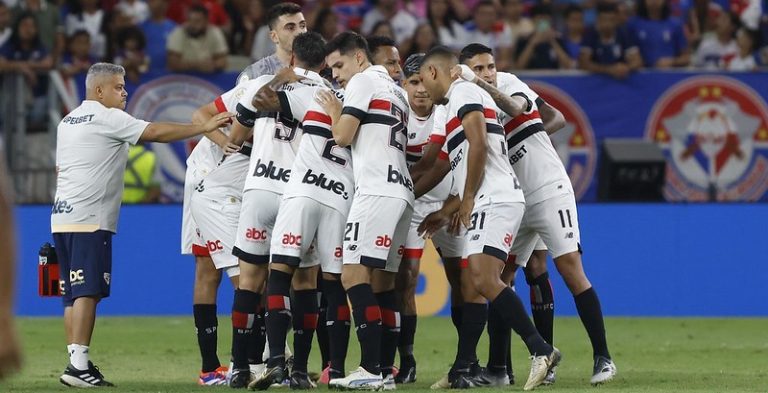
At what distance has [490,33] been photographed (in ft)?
60.4

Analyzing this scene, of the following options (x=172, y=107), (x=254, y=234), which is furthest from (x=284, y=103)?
(x=172, y=107)

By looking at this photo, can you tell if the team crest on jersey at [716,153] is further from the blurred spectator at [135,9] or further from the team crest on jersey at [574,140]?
the blurred spectator at [135,9]

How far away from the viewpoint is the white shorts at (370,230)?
863 centimetres

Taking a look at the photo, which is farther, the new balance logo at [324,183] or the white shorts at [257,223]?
the white shorts at [257,223]

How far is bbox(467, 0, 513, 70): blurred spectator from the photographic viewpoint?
60.0 ft

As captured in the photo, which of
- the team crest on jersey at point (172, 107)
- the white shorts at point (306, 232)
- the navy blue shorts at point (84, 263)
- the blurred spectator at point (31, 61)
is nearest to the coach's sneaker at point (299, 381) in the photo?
the white shorts at point (306, 232)

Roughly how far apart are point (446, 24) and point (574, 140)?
3203 millimetres

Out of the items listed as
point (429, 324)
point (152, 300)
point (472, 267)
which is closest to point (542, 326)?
point (472, 267)

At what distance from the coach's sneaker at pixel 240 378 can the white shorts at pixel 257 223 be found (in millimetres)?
762

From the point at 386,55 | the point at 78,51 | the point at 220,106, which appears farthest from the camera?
the point at 78,51

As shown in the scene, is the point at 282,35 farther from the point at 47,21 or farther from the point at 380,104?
the point at 47,21

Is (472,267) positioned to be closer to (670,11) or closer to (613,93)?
(613,93)

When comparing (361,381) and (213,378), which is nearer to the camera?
(361,381)

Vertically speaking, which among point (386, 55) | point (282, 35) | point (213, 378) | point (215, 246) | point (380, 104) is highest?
point (282, 35)
